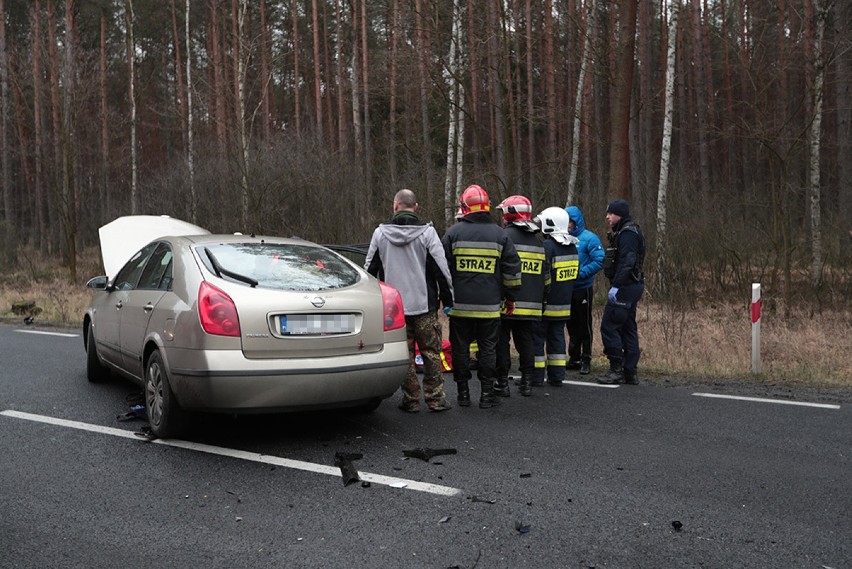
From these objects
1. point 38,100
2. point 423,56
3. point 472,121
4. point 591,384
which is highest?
point 38,100

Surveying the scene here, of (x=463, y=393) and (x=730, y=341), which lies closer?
(x=463, y=393)

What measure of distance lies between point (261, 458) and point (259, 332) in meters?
0.86

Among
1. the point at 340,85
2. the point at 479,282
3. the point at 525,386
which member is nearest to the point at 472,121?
the point at 525,386

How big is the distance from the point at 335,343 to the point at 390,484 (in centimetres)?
120

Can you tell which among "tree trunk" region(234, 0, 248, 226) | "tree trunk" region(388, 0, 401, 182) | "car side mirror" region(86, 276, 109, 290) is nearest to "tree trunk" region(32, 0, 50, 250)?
"tree trunk" region(234, 0, 248, 226)

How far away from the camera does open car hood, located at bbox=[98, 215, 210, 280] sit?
40.4 feet

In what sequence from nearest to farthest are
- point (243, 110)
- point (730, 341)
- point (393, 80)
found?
point (730, 341)
point (243, 110)
point (393, 80)

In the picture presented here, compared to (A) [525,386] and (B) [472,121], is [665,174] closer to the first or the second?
(B) [472,121]

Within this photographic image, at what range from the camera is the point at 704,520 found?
160 inches

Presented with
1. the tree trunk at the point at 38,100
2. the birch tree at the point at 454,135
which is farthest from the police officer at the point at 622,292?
the tree trunk at the point at 38,100

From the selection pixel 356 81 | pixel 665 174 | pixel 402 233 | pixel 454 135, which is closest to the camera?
pixel 402 233

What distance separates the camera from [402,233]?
662 centimetres

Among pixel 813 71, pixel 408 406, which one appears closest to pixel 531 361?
pixel 408 406

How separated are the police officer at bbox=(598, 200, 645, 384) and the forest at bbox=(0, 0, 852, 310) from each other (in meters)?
6.51
